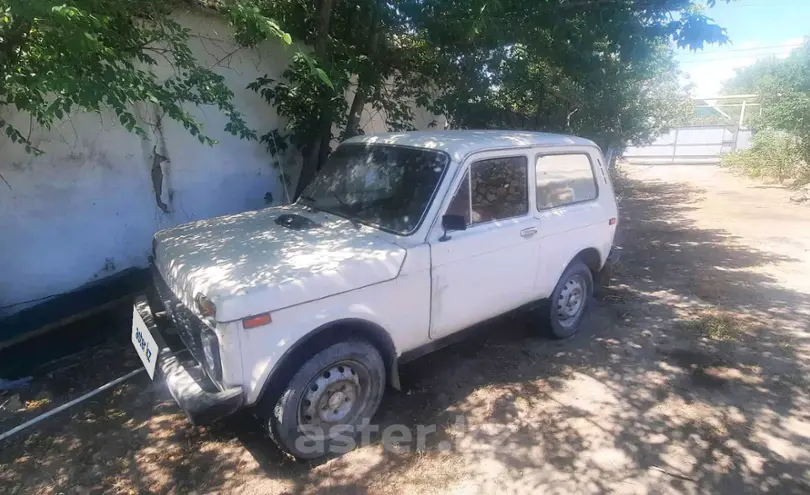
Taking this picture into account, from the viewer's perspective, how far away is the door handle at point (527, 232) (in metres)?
3.63

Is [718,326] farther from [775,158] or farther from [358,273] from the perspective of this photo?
[775,158]

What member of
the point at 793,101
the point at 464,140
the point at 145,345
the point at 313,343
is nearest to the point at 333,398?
the point at 313,343

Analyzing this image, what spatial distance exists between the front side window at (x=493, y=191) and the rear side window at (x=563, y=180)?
0.20 metres

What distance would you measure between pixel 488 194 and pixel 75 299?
12.7ft

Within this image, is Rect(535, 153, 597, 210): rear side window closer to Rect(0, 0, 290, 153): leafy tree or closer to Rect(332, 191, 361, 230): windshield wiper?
Rect(332, 191, 361, 230): windshield wiper

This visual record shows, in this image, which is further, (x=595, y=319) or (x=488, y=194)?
(x=595, y=319)

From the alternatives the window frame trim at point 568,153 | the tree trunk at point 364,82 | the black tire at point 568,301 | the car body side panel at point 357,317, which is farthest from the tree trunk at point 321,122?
the black tire at point 568,301

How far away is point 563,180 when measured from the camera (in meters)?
4.12

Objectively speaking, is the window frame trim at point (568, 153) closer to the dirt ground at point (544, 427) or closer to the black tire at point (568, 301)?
the black tire at point (568, 301)

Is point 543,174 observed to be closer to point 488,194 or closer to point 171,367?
point 488,194

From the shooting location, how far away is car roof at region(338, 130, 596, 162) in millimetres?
3424

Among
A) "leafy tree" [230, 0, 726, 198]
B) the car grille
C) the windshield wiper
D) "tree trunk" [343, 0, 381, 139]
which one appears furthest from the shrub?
the car grille

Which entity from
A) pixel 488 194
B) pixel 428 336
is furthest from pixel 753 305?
pixel 428 336

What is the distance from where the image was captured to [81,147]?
468cm
